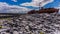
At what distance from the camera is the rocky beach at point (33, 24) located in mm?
→ 2604

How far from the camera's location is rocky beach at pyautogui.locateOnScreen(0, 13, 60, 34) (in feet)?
8.54

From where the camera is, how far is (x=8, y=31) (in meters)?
2.59

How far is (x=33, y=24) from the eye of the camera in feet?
8.81

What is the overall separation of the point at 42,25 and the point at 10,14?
573 millimetres

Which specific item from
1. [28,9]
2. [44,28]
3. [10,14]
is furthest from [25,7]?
[44,28]

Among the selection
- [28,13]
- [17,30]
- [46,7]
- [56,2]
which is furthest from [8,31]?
[56,2]

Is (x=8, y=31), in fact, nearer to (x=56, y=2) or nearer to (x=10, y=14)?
(x=10, y=14)

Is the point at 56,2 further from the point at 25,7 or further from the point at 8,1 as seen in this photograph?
the point at 8,1

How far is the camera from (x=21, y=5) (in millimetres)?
2648

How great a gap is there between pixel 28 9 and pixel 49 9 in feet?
1.17

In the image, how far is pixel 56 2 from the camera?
2.68 metres

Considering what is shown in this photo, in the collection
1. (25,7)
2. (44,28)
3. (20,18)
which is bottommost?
(44,28)

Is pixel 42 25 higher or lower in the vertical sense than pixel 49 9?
lower

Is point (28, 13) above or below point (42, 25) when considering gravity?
above
